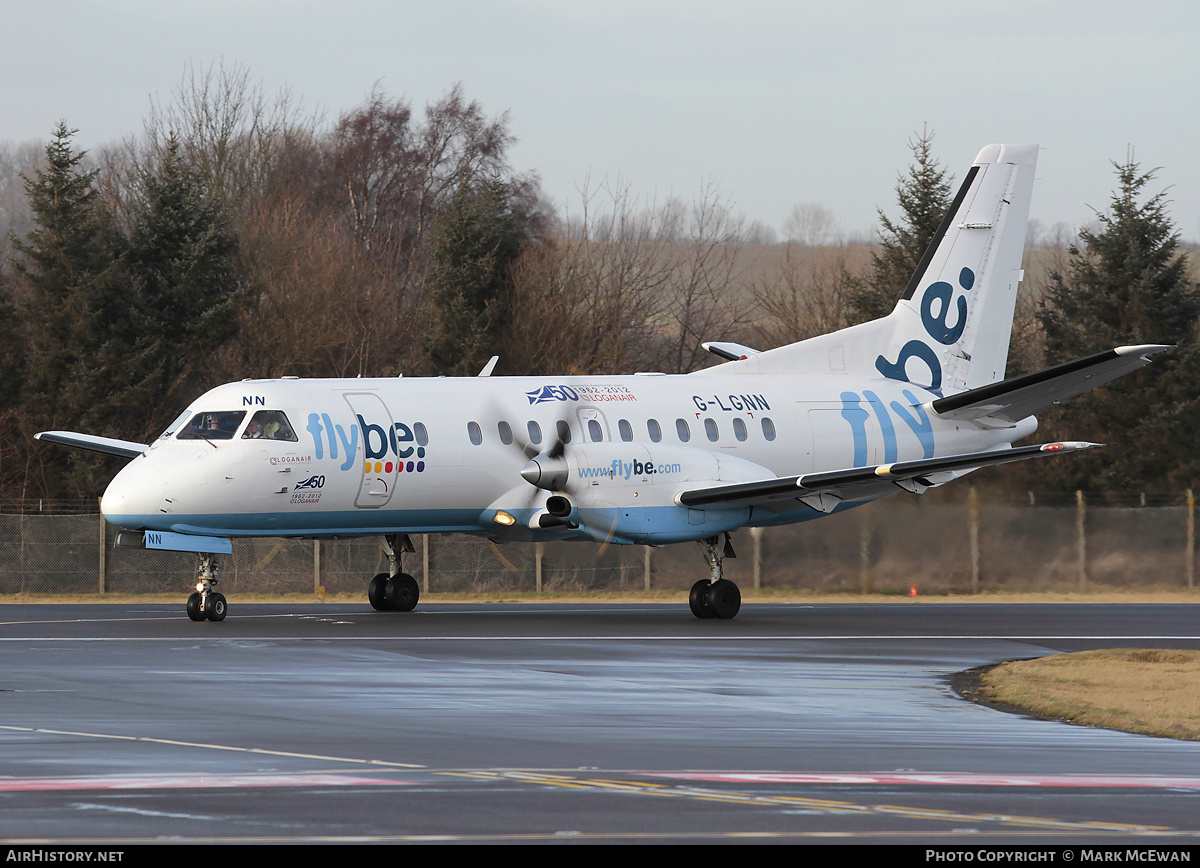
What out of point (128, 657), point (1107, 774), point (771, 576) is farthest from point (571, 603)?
point (1107, 774)

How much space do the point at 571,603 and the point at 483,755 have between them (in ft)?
66.4

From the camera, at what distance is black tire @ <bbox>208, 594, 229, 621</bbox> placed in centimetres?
2125

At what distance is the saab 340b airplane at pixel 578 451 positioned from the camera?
21.3 metres

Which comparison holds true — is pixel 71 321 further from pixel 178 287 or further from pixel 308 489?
pixel 308 489

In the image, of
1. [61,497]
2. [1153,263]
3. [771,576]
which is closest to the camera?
[771,576]

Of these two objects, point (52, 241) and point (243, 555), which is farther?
point (52, 241)

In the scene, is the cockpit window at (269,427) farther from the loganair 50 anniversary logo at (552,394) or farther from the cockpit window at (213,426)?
the loganair 50 anniversary logo at (552,394)

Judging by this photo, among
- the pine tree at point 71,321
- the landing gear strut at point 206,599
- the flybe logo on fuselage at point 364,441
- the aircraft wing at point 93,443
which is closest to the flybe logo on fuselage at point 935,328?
the flybe logo on fuselage at point 364,441

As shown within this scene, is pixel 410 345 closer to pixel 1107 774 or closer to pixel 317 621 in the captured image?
pixel 317 621

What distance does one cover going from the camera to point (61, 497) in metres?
38.8

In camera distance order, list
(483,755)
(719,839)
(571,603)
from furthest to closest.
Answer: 1. (571,603)
2. (483,755)
3. (719,839)

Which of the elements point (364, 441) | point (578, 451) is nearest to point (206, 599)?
point (364, 441)

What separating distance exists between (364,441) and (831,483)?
660 centimetres

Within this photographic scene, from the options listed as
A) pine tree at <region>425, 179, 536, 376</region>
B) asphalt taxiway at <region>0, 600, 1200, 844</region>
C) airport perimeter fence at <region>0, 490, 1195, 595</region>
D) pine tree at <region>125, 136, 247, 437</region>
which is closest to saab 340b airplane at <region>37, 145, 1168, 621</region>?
asphalt taxiway at <region>0, 600, 1200, 844</region>
